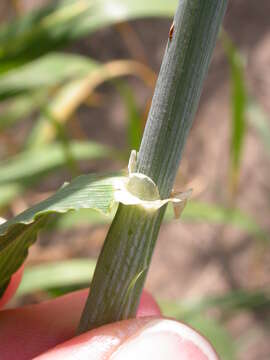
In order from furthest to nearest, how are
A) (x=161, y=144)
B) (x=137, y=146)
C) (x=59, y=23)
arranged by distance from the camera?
(x=137, y=146), (x=59, y=23), (x=161, y=144)

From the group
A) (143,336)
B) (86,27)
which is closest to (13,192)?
(86,27)

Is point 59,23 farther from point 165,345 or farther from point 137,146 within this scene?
point 165,345

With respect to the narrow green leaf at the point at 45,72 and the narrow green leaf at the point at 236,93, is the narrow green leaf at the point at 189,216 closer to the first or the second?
the narrow green leaf at the point at 236,93

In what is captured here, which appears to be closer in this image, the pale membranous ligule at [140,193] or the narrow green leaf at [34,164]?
the pale membranous ligule at [140,193]

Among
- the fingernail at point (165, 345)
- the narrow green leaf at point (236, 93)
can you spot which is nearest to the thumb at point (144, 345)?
the fingernail at point (165, 345)

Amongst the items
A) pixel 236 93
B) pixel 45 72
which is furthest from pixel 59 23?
pixel 236 93

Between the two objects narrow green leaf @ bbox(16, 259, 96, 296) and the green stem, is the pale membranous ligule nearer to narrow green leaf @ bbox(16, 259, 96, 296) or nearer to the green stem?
the green stem

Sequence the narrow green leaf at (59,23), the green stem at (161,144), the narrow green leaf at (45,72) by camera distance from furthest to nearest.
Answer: the narrow green leaf at (45,72) < the narrow green leaf at (59,23) < the green stem at (161,144)
